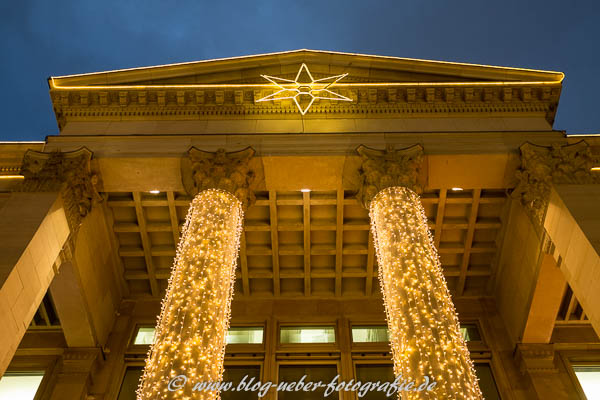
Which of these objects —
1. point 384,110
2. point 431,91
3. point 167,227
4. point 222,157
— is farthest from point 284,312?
point 431,91

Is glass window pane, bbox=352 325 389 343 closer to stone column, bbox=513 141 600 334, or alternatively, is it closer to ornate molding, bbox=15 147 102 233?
stone column, bbox=513 141 600 334

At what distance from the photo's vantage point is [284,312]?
20281 millimetres

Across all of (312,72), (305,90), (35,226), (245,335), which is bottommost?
(35,226)

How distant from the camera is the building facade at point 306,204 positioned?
16.0 meters

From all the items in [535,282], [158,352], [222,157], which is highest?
[222,157]

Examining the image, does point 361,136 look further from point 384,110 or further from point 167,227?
point 167,227

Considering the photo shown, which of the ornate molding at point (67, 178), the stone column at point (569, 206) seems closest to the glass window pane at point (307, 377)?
the stone column at point (569, 206)

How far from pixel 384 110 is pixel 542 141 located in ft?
18.6

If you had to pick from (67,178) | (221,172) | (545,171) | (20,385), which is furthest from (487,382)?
(20,385)

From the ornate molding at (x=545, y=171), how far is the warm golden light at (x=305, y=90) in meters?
6.80

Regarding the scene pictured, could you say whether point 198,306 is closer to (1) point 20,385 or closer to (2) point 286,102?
(2) point 286,102

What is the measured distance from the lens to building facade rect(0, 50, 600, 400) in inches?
630

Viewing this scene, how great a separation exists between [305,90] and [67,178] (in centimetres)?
908

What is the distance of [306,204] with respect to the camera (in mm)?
18375
